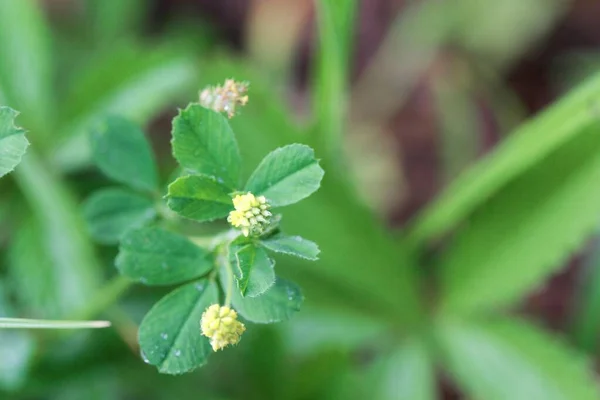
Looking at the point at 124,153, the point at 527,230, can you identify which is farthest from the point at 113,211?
the point at 527,230

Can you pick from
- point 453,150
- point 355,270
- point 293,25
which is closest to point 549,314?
point 453,150

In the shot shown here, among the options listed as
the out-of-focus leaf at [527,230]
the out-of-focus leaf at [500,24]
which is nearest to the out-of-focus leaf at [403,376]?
the out-of-focus leaf at [527,230]

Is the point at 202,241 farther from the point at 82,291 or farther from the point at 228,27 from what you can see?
the point at 228,27

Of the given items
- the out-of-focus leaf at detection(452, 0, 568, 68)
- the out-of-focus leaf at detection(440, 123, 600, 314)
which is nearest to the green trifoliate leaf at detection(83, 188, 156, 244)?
the out-of-focus leaf at detection(440, 123, 600, 314)

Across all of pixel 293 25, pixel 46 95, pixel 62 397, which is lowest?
pixel 62 397

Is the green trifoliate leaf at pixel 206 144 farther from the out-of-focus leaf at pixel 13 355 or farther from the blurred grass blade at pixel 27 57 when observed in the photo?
the blurred grass blade at pixel 27 57

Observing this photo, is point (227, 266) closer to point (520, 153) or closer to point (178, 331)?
point (178, 331)

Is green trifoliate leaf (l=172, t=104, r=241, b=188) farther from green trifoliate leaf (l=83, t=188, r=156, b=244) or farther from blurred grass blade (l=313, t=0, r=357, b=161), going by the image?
blurred grass blade (l=313, t=0, r=357, b=161)

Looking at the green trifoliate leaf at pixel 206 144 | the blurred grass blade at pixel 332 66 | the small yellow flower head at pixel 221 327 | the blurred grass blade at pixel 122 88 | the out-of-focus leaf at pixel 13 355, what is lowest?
the small yellow flower head at pixel 221 327
